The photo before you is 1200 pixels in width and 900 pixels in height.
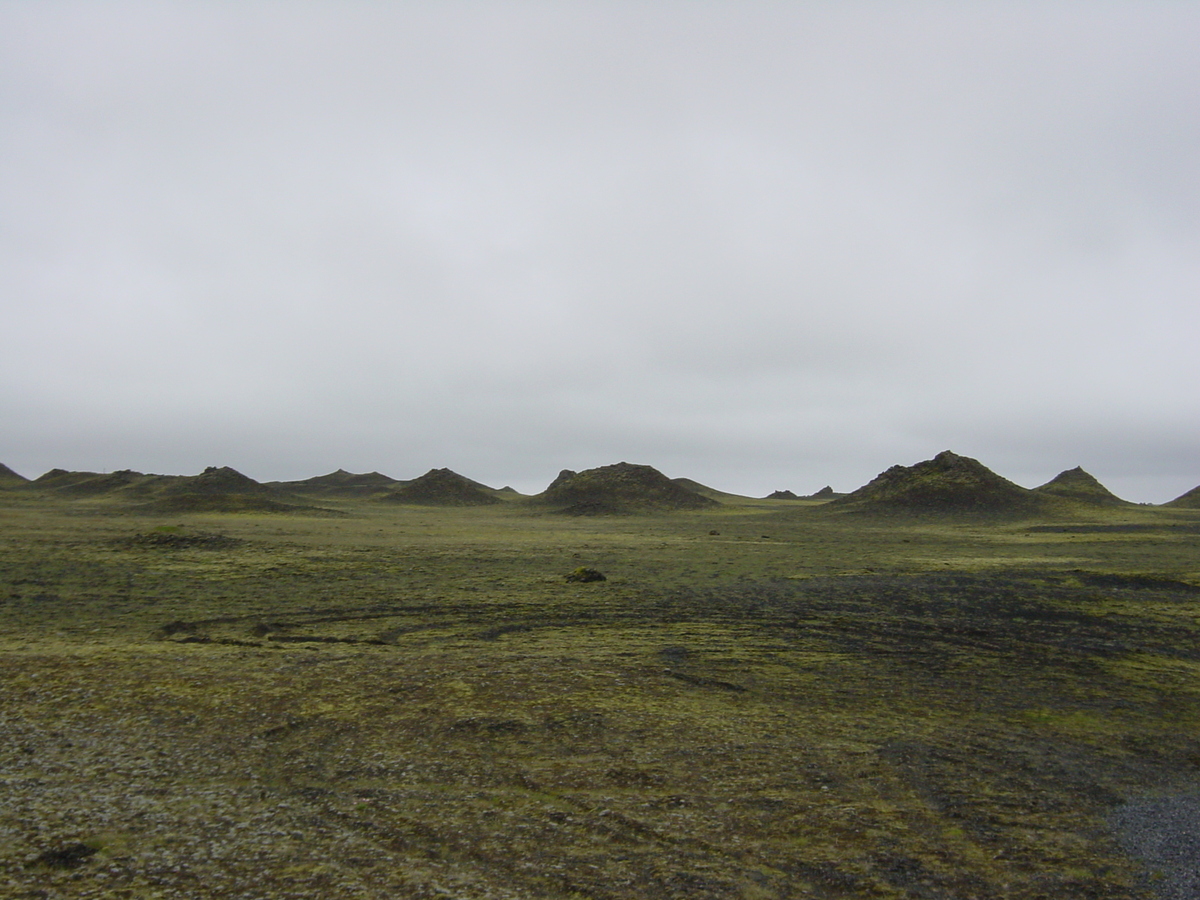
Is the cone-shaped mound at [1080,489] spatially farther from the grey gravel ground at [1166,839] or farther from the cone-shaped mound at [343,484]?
the cone-shaped mound at [343,484]

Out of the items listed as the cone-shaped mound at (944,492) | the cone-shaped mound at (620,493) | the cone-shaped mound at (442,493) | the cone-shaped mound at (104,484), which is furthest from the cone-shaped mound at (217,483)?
the cone-shaped mound at (944,492)

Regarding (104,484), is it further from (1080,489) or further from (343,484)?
(1080,489)

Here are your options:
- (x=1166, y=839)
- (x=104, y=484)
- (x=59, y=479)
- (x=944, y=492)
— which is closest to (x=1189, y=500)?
(x=944, y=492)

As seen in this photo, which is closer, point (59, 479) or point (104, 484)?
point (104, 484)

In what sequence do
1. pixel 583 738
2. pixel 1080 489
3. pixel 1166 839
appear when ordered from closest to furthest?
1. pixel 1166 839
2. pixel 583 738
3. pixel 1080 489

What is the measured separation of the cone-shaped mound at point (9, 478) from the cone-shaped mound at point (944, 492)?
8074cm

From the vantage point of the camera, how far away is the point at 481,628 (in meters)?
12.4

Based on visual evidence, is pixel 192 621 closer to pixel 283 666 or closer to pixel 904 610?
pixel 283 666

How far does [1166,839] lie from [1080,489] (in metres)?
62.8

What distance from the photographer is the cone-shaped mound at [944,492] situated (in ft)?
158

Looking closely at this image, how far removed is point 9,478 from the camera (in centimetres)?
7719

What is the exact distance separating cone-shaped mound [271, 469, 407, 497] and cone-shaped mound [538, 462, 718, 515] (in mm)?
26952

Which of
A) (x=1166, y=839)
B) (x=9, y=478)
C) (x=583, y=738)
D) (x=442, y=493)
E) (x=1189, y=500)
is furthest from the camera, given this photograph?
(x=9, y=478)

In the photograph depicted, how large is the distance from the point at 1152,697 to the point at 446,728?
28.3ft
